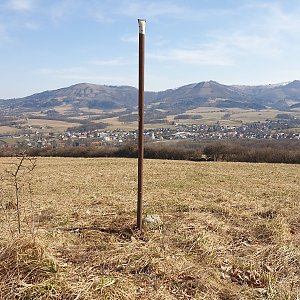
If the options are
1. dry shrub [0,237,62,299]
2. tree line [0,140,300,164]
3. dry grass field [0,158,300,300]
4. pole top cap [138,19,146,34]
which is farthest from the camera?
tree line [0,140,300,164]

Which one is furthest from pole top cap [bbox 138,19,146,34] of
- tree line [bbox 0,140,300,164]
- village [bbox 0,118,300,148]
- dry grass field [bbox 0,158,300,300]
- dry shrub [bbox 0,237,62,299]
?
village [bbox 0,118,300,148]

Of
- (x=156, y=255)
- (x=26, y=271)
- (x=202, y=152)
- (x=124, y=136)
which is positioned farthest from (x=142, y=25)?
(x=124, y=136)

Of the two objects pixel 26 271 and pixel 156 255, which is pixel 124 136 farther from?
pixel 26 271

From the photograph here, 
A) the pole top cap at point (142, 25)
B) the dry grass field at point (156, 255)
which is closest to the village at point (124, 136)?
the dry grass field at point (156, 255)

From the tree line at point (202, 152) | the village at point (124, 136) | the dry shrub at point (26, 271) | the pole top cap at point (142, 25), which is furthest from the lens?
the village at point (124, 136)

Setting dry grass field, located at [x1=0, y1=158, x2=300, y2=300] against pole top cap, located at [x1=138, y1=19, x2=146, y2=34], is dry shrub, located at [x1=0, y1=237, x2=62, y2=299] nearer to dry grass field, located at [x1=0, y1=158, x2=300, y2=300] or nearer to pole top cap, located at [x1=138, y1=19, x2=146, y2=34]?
dry grass field, located at [x1=0, y1=158, x2=300, y2=300]

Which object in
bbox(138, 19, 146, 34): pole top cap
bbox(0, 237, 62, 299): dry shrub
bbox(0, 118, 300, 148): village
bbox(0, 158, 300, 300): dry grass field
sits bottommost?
bbox(0, 118, 300, 148): village

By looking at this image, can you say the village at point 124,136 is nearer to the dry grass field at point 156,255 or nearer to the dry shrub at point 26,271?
the dry grass field at point 156,255

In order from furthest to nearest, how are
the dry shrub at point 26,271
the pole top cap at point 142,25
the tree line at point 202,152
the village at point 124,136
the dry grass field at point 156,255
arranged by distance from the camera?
the village at point 124,136
the tree line at point 202,152
the pole top cap at point 142,25
the dry grass field at point 156,255
the dry shrub at point 26,271

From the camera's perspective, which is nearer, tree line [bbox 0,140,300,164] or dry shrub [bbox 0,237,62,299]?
dry shrub [bbox 0,237,62,299]

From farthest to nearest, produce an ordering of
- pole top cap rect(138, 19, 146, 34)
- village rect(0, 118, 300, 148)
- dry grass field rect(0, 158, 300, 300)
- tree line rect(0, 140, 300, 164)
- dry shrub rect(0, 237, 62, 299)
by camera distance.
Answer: village rect(0, 118, 300, 148), tree line rect(0, 140, 300, 164), pole top cap rect(138, 19, 146, 34), dry grass field rect(0, 158, 300, 300), dry shrub rect(0, 237, 62, 299)

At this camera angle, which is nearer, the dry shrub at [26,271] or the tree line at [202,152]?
the dry shrub at [26,271]

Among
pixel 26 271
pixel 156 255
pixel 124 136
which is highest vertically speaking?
pixel 26 271

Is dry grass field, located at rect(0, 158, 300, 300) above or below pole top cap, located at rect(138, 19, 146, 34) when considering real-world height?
below
